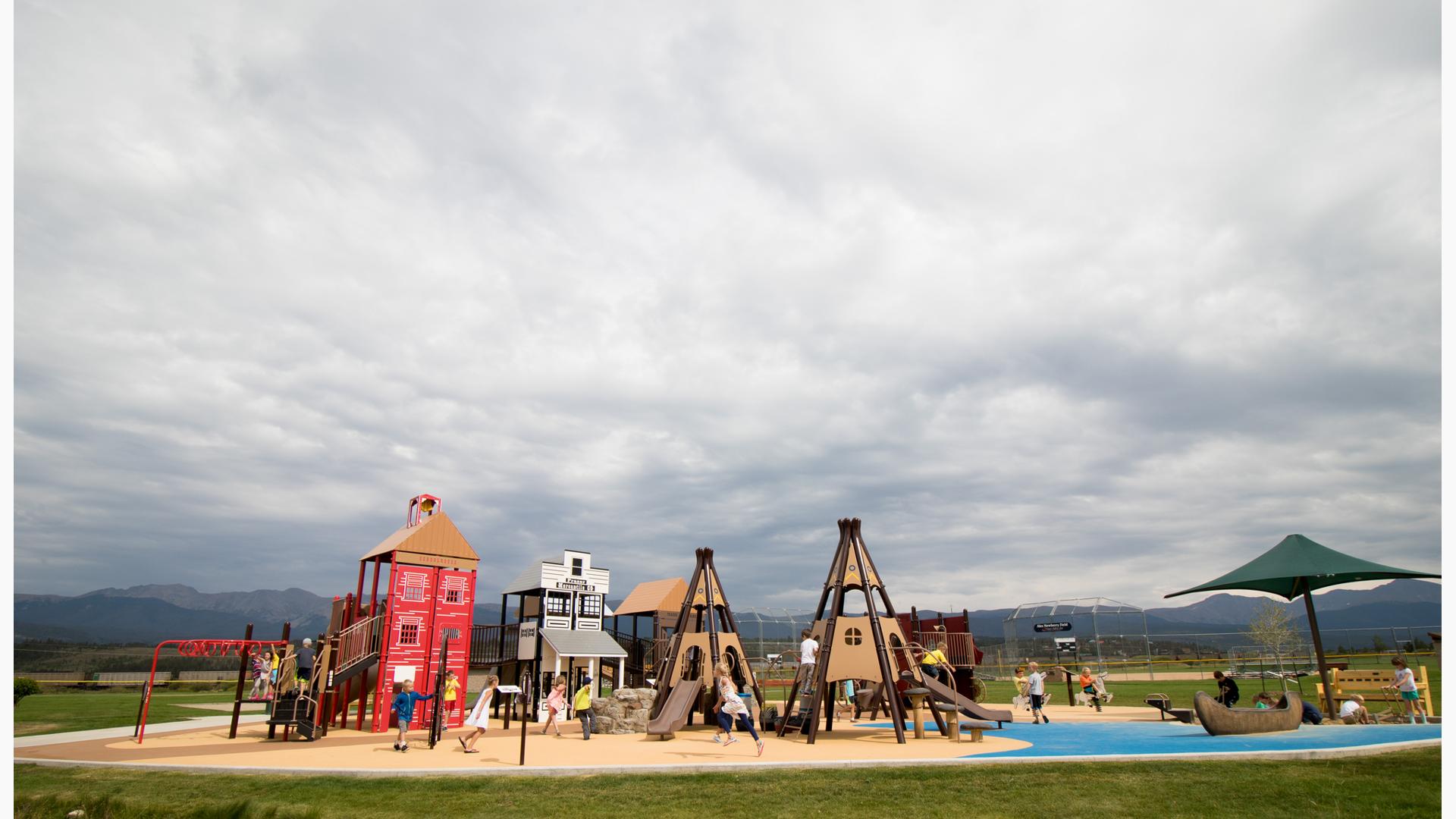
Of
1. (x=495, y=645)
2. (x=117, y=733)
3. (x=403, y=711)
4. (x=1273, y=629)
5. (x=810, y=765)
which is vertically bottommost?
(x=117, y=733)

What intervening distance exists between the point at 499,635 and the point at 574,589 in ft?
10.1

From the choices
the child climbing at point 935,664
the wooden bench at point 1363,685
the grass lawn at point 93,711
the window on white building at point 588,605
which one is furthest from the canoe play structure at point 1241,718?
the grass lawn at point 93,711

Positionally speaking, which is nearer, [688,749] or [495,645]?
[688,749]

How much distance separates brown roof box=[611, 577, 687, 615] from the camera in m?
32.2

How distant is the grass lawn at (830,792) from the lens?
9.43 metres

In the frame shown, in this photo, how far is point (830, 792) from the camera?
10.5 metres

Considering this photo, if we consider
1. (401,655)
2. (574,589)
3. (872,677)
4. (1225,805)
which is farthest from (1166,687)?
(401,655)

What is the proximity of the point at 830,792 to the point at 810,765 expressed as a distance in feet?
5.18

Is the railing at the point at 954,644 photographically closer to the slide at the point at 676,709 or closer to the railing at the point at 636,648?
the railing at the point at 636,648

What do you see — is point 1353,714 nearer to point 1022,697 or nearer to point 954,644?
point 1022,697

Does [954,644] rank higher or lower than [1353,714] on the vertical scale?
higher

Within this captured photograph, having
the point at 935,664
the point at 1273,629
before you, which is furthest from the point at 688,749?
the point at 1273,629

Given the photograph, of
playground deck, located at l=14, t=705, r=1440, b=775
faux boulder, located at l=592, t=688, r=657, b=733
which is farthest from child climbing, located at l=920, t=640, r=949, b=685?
faux boulder, located at l=592, t=688, r=657, b=733

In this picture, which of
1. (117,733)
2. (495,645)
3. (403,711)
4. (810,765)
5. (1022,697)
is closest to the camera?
(810,765)
